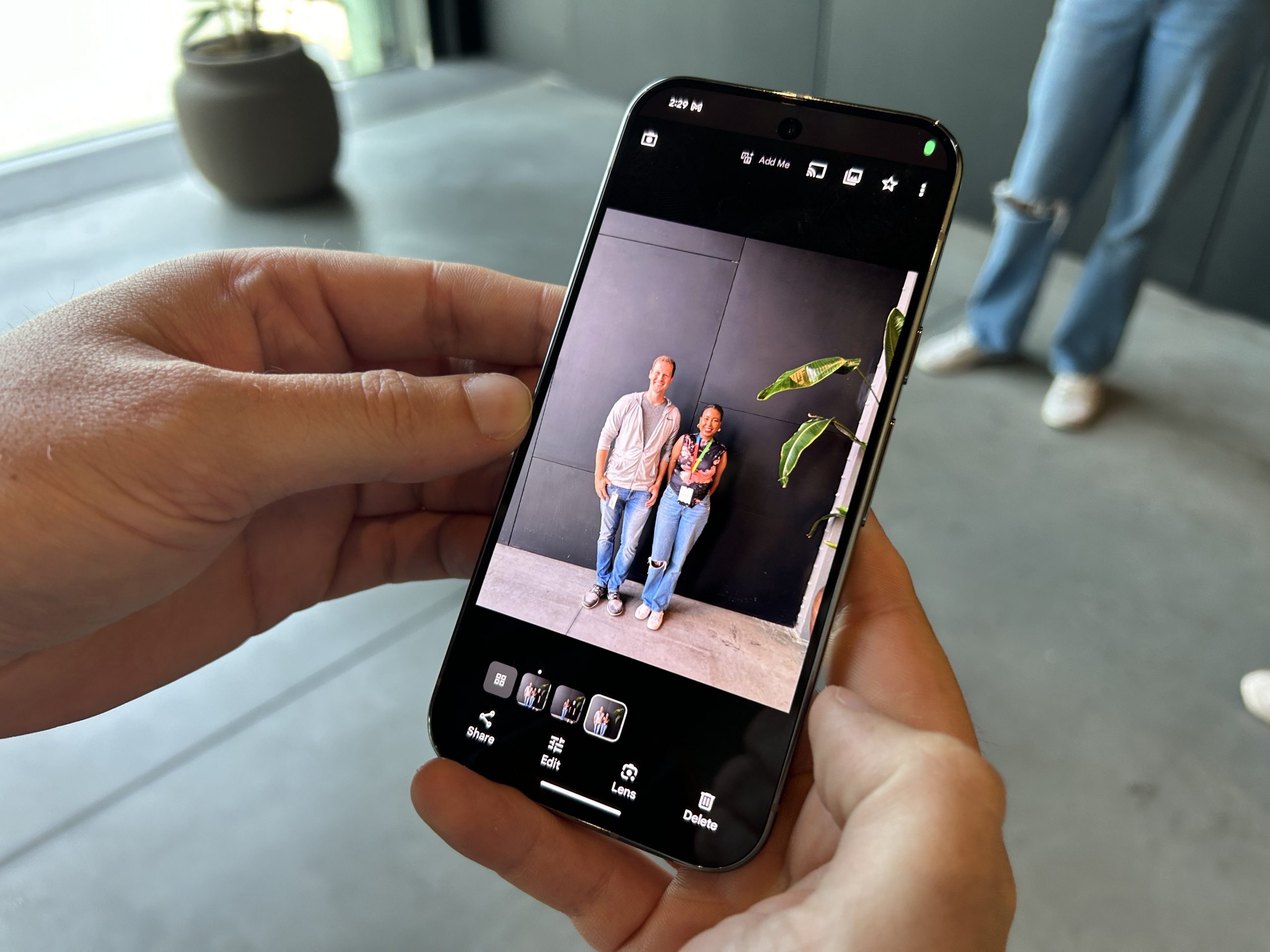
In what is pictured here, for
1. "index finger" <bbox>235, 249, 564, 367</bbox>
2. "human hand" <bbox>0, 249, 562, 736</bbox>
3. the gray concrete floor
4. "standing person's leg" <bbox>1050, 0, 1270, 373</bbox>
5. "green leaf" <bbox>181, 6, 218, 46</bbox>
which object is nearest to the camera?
"human hand" <bbox>0, 249, 562, 736</bbox>

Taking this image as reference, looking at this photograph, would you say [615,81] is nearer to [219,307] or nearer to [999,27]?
[999,27]

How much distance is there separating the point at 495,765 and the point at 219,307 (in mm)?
435

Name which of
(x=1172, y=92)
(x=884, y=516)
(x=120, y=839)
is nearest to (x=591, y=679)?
(x=120, y=839)

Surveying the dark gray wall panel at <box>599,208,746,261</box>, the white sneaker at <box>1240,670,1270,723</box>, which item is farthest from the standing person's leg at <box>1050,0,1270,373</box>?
the dark gray wall panel at <box>599,208,746,261</box>

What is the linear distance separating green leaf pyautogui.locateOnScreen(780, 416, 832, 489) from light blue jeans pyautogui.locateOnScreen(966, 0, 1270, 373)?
121cm

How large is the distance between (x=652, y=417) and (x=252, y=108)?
2100 millimetres

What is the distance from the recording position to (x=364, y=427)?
2.11 feet

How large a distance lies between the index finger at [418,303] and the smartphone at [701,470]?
0.10 metres

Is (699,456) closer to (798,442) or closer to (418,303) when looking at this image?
(798,442)

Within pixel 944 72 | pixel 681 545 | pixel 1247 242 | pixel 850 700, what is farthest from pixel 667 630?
pixel 944 72

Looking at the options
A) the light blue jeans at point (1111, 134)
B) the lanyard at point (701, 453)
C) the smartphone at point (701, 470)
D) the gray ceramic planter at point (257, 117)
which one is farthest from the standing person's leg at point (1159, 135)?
the gray ceramic planter at point (257, 117)

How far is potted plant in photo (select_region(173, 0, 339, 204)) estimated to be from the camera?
92.3 inches

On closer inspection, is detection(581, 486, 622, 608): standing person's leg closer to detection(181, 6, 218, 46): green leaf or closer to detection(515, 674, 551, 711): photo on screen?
detection(515, 674, 551, 711): photo on screen

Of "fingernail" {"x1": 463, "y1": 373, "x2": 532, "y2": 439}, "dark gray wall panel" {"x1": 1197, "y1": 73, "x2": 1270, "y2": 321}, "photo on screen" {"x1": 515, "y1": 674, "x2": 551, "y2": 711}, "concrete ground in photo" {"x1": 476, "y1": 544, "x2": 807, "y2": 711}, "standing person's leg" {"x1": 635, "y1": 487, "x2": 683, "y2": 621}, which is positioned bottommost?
"dark gray wall panel" {"x1": 1197, "y1": 73, "x2": 1270, "y2": 321}
